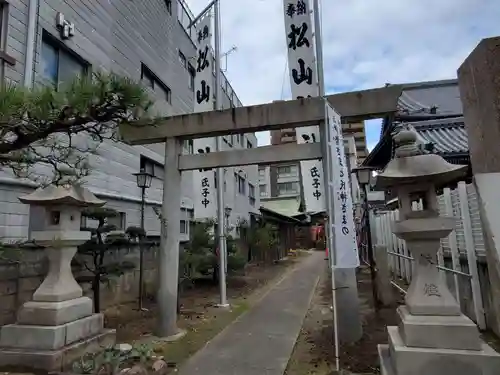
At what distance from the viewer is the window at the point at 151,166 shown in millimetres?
12352

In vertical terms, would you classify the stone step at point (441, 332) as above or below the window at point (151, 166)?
below

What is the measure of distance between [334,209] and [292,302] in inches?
238

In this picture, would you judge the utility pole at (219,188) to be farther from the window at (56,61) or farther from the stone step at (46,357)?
the stone step at (46,357)

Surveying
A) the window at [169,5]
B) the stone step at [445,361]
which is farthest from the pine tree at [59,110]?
the window at [169,5]

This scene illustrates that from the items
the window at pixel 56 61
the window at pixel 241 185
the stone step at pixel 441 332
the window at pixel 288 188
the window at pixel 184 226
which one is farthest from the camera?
the window at pixel 288 188

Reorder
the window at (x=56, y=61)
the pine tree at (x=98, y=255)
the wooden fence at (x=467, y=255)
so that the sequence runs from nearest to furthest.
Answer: the wooden fence at (x=467, y=255), the pine tree at (x=98, y=255), the window at (x=56, y=61)

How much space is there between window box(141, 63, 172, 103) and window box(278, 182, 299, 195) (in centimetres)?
3940

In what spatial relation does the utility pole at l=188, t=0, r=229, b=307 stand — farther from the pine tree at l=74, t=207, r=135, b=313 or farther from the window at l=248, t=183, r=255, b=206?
the window at l=248, t=183, r=255, b=206

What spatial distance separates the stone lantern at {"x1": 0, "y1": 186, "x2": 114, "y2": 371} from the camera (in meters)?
4.93

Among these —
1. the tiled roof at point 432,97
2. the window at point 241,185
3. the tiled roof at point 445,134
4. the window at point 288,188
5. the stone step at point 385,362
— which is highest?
the window at point 288,188

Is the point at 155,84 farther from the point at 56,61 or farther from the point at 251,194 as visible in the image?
the point at 251,194

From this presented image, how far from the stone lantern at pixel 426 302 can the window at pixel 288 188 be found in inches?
1899

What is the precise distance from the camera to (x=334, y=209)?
520cm

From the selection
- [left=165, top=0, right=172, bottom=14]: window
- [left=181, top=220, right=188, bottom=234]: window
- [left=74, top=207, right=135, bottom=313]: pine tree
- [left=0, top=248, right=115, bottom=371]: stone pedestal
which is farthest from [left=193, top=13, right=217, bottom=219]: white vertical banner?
[left=165, top=0, right=172, bottom=14]: window
